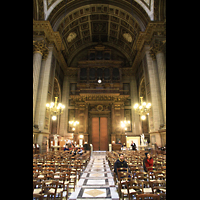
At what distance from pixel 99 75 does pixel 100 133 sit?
326 inches

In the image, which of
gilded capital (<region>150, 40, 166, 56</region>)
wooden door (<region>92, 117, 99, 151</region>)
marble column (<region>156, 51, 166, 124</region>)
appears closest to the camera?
marble column (<region>156, 51, 166, 124</region>)

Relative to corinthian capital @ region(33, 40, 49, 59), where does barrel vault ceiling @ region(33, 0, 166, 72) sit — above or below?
above

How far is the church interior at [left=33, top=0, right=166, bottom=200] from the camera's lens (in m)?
14.3

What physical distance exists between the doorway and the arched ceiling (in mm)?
9460

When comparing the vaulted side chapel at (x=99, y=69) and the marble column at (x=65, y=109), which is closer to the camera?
the vaulted side chapel at (x=99, y=69)

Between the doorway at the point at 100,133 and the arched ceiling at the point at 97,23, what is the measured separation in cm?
946

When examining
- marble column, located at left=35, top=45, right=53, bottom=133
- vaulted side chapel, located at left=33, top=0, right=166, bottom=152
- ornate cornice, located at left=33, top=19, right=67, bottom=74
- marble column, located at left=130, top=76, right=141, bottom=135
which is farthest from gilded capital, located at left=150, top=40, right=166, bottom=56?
marble column, located at left=35, top=45, right=53, bottom=133

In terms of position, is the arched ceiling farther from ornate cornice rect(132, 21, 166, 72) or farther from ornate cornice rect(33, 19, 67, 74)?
ornate cornice rect(132, 21, 166, 72)

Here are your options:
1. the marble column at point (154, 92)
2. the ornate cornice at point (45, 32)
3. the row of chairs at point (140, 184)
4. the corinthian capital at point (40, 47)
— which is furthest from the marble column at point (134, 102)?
the row of chairs at point (140, 184)

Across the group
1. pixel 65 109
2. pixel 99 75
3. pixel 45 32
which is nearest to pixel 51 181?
pixel 45 32

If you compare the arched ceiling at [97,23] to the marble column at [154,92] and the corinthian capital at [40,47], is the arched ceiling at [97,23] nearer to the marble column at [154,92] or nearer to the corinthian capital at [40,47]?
the marble column at [154,92]

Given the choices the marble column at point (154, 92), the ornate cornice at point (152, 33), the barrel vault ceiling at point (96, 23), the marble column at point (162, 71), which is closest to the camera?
the marble column at point (162, 71)

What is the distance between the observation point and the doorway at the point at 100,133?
2186 cm
